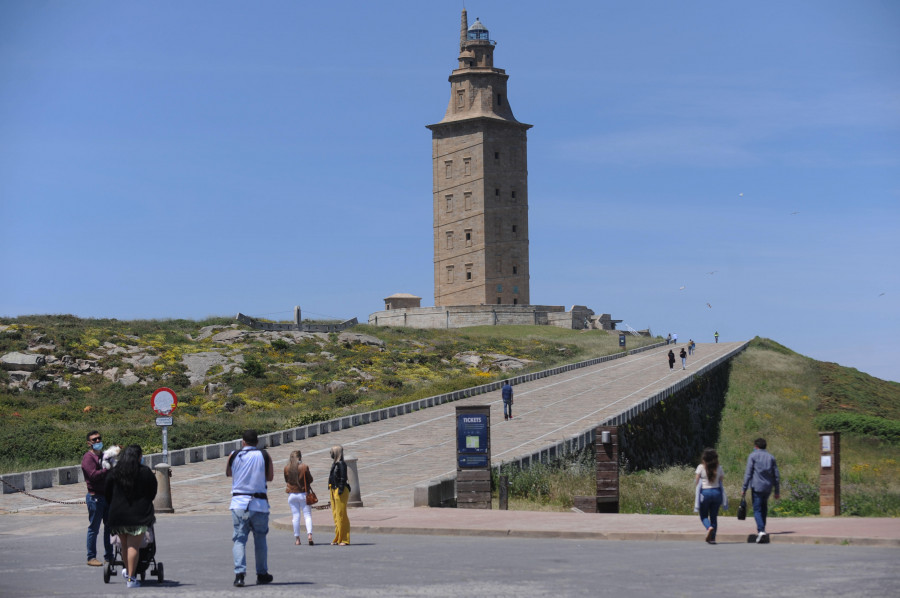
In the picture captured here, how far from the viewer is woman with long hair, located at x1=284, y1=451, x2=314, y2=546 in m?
15.8

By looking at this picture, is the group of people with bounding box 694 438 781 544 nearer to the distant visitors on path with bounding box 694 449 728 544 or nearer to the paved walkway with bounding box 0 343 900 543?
the distant visitors on path with bounding box 694 449 728 544

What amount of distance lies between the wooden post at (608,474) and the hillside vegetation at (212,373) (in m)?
15.9

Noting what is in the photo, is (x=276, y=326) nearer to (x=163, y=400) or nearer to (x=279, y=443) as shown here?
(x=279, y=443)

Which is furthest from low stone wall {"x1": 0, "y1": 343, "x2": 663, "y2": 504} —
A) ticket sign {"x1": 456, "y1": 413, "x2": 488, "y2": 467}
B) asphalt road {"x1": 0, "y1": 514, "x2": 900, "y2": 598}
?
asphalt road {"x1": 0, "y1": 514, "x2": 900, "y2": 598}

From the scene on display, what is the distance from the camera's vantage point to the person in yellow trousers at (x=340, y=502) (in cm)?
1544

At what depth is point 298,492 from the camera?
16.0 meters

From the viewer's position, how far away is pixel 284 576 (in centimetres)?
1227

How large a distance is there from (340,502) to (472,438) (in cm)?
590

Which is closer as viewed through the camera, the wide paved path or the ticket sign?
the ticket sign

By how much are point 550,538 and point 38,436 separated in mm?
23480

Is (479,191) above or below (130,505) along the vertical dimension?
above

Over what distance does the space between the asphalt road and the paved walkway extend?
3.19 ft

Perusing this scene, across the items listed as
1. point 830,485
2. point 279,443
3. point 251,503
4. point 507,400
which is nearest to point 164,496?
point 251,503

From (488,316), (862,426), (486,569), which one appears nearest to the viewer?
(486,569)
